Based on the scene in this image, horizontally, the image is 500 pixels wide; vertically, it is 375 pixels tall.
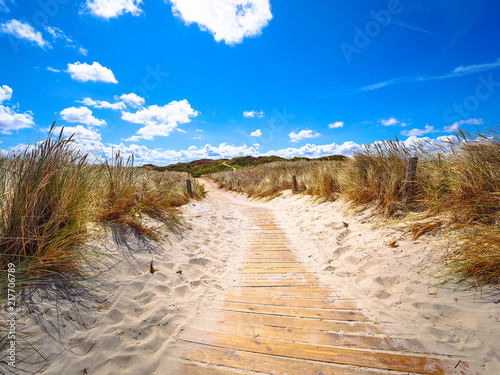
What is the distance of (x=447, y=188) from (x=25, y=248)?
646 centimetres

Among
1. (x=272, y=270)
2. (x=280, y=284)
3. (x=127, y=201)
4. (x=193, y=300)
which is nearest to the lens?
(x=193, y=300)

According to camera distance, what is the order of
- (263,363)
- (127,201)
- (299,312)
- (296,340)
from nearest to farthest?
(263,363), (296,340), (299,312), (127,201)

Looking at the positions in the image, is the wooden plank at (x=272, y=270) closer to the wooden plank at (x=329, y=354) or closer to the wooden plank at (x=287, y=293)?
the wooden plank at (x=287, y=293)

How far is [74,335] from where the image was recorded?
199 cm

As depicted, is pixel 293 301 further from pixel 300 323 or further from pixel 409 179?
pixel 409 179

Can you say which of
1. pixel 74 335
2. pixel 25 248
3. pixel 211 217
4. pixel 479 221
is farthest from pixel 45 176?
pixel 479 221

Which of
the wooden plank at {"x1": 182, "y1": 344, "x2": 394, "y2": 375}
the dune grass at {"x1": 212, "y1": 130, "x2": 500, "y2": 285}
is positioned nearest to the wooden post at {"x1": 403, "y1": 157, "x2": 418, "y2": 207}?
the dune grass at {"x1": 212, "y1": 130, "x2": 500, "y2": 285}

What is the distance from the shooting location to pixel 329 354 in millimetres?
2021

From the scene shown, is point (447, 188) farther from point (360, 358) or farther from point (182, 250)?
point (182, 250)

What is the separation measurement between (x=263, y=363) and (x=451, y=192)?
14.4ft

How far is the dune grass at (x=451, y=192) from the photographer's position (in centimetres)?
264

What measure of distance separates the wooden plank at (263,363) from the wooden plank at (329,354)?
5cm

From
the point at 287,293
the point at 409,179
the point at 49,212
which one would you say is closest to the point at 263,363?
the point at 287,293

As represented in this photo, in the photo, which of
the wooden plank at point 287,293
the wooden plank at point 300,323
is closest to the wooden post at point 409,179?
the wooden plank at point 287,293
